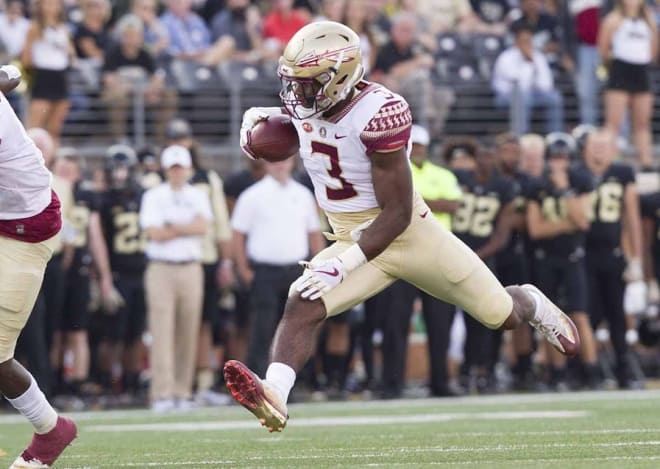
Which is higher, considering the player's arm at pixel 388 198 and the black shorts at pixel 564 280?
the player's arm at pixel 388 198

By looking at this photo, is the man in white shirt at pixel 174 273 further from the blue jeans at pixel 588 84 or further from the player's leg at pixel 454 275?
the blue jeans at pixel 588 84

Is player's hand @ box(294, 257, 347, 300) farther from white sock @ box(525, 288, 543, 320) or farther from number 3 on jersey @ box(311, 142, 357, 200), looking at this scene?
white sock @ box(525, 288, 543, 320)

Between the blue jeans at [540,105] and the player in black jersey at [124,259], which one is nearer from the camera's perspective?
the player in black jersey at [124,259]

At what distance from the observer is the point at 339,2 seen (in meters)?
13.5

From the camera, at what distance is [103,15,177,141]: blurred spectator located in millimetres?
13016

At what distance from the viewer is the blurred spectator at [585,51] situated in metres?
14.4

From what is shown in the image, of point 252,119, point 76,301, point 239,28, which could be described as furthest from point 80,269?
point 252,119

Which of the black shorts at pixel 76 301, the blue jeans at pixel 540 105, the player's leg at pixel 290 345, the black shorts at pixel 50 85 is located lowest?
the black shorts at pixel 76 301

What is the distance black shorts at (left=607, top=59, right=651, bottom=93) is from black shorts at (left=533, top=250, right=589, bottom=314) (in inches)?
94.0

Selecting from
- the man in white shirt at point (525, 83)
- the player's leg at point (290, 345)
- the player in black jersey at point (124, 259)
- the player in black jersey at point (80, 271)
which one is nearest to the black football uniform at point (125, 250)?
the player in black jersey at point (124, 259)

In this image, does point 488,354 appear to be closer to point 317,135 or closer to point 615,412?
point 615,412

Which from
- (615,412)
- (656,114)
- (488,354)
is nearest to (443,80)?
(656,114)

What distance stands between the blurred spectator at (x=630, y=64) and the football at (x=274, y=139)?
24.0ft

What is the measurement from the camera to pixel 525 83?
14.1 meters
